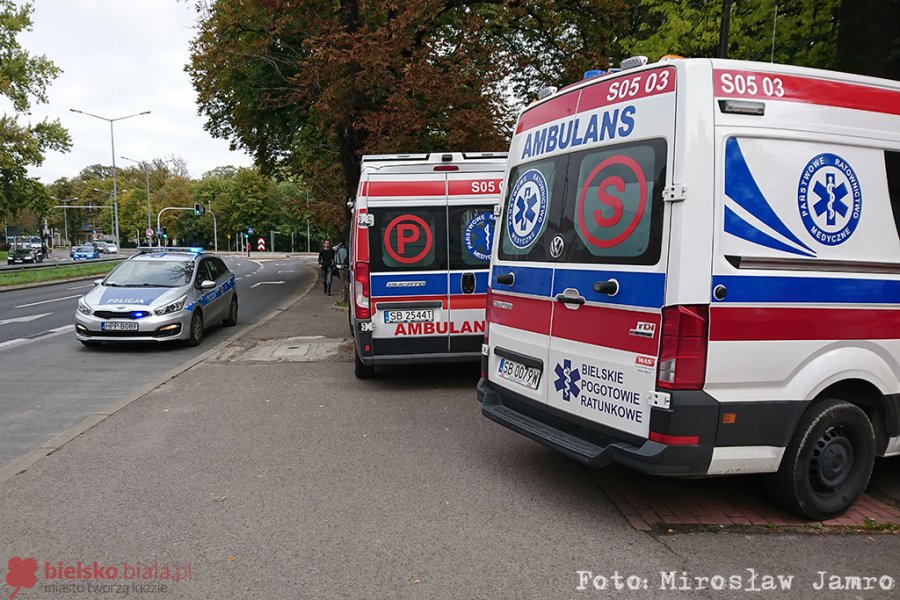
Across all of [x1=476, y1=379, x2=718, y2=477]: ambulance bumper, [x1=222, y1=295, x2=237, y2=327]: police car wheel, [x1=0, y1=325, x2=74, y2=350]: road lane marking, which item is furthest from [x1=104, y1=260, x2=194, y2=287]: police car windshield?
[x1=476, y1=379, x2=718, y2=477]: ambulance bumper

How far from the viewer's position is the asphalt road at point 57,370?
20.8ft

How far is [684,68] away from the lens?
11.8ft

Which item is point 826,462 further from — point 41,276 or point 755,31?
point 41,276

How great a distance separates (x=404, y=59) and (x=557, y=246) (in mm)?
10760

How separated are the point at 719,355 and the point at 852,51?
299 inches

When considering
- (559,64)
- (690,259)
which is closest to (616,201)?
(690,259)

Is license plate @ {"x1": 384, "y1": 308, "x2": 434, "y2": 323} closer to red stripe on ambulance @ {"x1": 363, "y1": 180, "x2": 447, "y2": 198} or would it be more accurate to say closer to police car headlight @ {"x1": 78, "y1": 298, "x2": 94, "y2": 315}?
red stripe on ambulance @ {"x1": 363, "y1": 180, "x2": 447, "y2": 198}

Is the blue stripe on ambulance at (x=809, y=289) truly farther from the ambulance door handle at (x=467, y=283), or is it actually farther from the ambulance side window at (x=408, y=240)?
the ambulance side window at (x=408, y=240)

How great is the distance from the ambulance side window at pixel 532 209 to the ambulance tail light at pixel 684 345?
1.12 m

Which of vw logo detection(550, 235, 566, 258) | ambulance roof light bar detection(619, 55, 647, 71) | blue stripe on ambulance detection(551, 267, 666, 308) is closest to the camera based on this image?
blue stripe on ambulance detection(551, 267, 666, 308)

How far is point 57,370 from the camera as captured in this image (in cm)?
907

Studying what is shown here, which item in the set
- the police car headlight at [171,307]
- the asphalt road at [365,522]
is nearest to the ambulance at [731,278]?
the asphalt road at [365,522]

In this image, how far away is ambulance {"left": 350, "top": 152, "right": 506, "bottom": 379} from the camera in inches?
295

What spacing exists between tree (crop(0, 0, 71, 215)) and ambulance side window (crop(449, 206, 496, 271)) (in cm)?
3749
